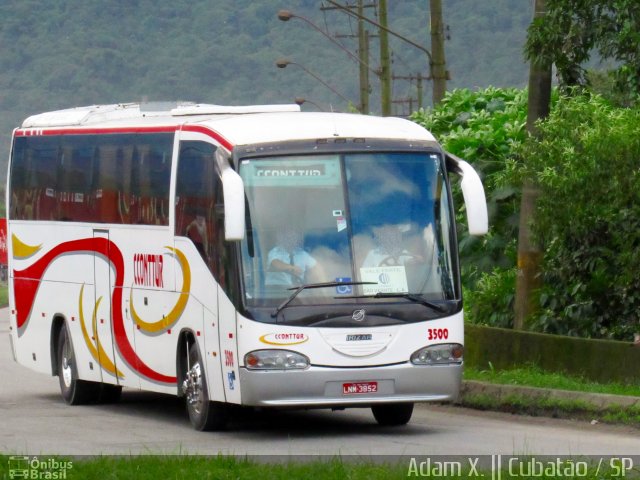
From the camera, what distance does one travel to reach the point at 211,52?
167375 millimetres

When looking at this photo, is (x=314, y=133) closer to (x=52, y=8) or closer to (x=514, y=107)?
(x=514, y=107)

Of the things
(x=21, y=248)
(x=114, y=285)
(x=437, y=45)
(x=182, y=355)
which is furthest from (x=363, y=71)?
(x=182, y=355)

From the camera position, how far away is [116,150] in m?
17.5

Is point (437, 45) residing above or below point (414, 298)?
above

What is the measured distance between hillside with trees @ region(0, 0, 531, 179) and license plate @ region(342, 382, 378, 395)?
140m

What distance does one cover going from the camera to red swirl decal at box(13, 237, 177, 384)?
55.2 ft

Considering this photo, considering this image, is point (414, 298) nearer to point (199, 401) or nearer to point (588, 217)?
point (199, 401)

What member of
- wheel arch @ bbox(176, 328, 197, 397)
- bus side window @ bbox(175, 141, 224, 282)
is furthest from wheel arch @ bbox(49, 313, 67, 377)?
bus side window @ bbox(175, 141, 224, 282)

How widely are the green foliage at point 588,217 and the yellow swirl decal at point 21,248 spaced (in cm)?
593

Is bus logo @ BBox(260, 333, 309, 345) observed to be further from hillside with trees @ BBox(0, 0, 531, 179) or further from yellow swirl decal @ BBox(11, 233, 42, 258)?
hillside with trees @ BBox(0, 0, 531, 179)

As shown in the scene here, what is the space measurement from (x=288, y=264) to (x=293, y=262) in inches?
1.9

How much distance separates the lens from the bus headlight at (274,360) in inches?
551

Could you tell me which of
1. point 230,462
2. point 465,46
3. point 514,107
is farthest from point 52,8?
point 230,462

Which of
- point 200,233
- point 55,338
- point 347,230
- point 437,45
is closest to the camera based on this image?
point 347,230
